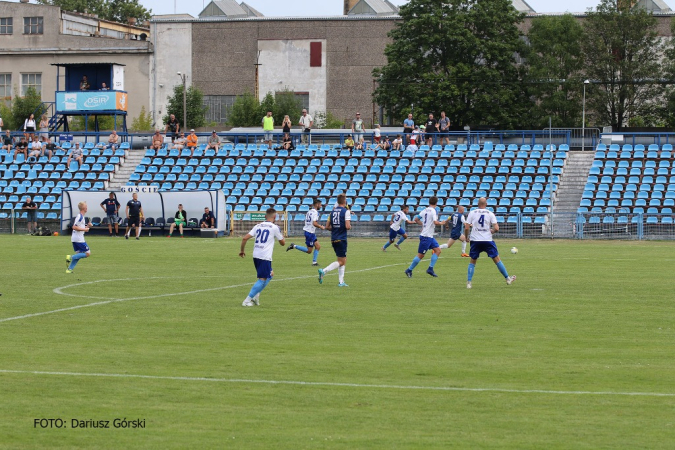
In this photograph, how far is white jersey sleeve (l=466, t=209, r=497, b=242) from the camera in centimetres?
2100

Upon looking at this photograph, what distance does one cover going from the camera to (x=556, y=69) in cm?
7331

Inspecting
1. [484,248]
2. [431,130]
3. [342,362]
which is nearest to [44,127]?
[431,130]

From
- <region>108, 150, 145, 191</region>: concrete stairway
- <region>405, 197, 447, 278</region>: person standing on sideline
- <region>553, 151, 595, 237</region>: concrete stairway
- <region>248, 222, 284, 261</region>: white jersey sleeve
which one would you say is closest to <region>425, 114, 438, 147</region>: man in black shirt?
<region>553, 151, 595, 237</region>: concrete stairway

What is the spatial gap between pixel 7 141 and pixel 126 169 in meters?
9.30

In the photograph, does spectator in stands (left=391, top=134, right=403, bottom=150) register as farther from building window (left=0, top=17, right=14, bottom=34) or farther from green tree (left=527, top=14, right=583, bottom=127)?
building window (left=0, top=17, right=14, bottom=34)

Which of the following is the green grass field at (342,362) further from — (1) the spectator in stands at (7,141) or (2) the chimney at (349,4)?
(2) the chimney at (349,4)

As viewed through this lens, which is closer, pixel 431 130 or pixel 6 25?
pixel 431 130

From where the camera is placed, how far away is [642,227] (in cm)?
4188

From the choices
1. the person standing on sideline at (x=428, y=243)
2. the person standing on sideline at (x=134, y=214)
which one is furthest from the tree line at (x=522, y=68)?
the person standing on sideline at (x=428, y=243)

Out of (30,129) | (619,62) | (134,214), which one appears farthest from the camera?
(619,62)

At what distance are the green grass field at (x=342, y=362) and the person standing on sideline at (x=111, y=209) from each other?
2182cm

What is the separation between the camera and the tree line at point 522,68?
72.1 meters

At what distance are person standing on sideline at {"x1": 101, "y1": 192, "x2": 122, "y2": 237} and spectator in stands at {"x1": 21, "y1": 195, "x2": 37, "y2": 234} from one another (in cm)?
447

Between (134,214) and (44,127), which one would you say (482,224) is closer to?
(134,214)
